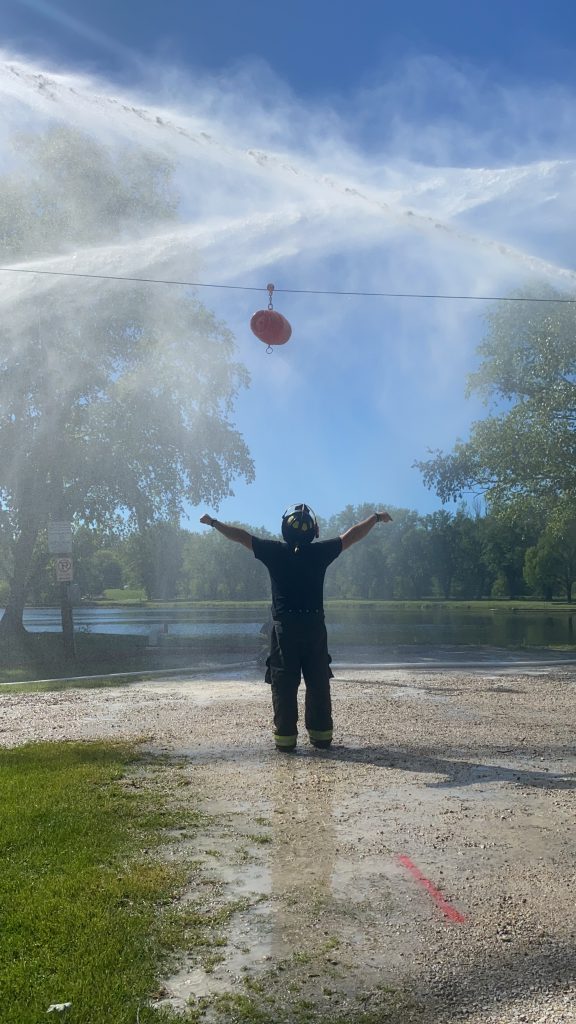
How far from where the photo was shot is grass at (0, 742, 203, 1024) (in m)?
2.94

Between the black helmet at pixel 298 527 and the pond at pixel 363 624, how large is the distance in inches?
351

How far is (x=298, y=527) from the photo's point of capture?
7.55 metres

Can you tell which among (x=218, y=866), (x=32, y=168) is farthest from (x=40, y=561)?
(x=218, y=866)

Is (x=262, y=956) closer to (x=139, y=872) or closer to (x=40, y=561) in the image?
(x=139, y=872)

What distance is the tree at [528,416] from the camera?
21.4 meters

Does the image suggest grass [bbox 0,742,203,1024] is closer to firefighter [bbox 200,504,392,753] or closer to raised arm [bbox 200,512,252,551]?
firefighter [bbox 200,504,392,753]

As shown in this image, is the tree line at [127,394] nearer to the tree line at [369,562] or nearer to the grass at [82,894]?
the tree line at [369,562]

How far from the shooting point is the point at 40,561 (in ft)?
101

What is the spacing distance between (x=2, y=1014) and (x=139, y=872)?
4.40 feet

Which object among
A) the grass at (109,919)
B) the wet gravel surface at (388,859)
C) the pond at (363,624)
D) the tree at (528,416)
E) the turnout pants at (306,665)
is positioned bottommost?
the pond at (363,624)

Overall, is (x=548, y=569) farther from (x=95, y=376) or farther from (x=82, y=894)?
(x=82, y=894)

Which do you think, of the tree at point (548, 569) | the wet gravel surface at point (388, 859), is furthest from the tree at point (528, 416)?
the tree at point (548, 569)

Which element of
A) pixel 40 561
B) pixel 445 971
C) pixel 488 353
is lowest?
pixel 445 971

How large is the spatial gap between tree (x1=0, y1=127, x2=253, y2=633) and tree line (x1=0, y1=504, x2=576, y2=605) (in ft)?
5.69
